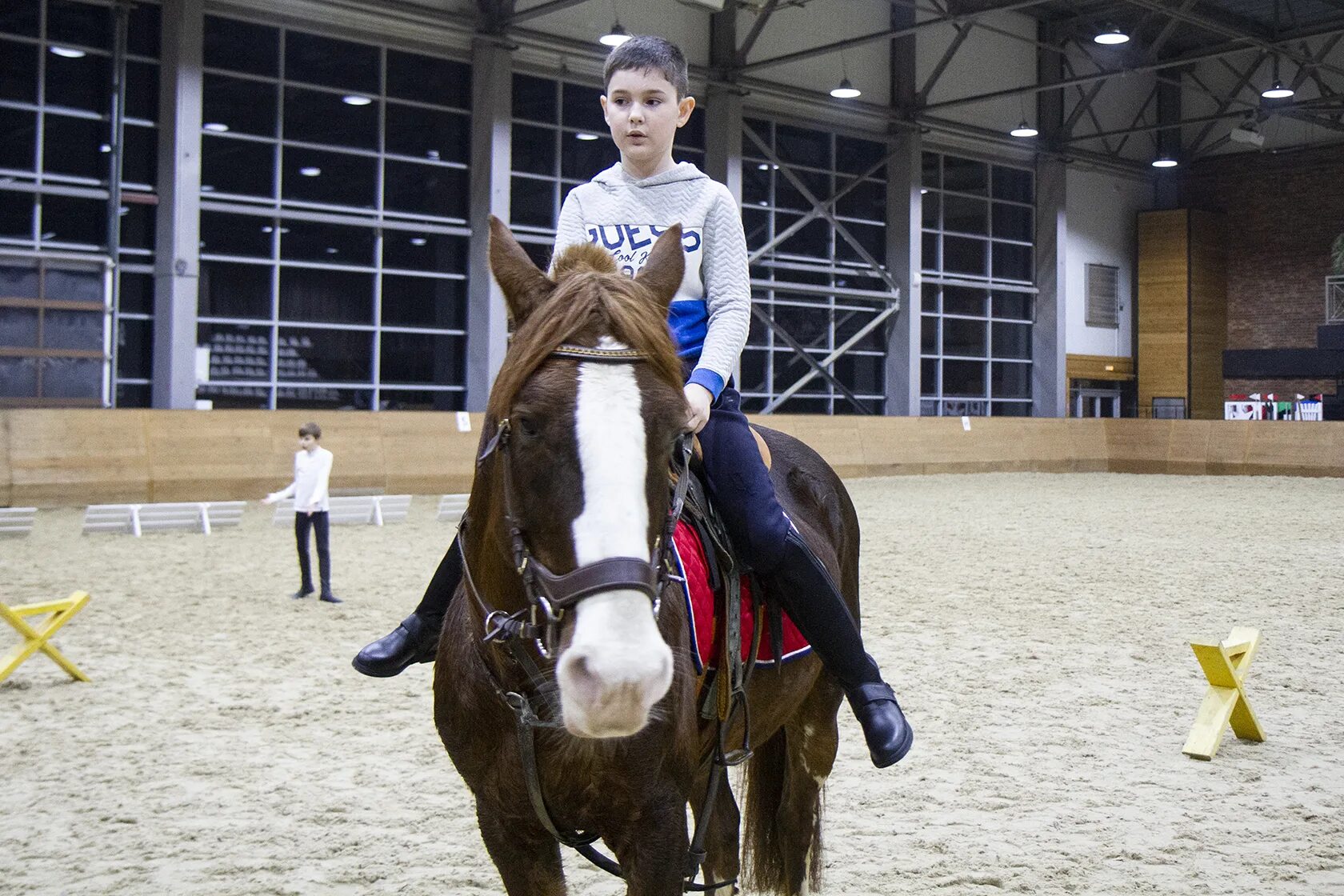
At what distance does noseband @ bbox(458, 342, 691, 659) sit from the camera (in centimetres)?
185

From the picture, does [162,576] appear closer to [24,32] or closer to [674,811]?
[674,811]

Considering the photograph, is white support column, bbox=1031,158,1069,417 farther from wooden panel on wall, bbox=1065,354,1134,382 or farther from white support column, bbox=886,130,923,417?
white support column, bbox=886,130,923,417

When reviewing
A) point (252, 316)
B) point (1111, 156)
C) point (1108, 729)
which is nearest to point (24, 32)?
point (252, 316)

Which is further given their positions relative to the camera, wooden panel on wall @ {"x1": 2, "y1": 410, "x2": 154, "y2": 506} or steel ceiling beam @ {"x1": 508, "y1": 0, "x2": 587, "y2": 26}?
steel ceiling beam @ {"x1": 508, "y1": 0, "x2": 587, "y2": 26}

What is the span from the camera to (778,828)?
12.2ft

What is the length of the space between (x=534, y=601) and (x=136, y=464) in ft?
50.2

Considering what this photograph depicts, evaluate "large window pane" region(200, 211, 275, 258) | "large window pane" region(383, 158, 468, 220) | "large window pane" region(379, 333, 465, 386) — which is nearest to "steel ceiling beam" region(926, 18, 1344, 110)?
"large window pane" region(383, 158, 468, 220)

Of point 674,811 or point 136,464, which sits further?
point 136,464

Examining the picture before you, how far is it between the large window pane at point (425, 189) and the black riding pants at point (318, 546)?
13057mm

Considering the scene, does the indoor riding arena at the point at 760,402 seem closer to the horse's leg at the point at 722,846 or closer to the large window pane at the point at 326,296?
the large window pane at the point at 326,296

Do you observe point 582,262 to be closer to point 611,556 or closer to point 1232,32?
point 611,556

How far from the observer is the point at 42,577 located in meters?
10.4

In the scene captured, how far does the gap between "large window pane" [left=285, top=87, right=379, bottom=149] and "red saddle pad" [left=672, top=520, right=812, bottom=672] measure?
66.0ft

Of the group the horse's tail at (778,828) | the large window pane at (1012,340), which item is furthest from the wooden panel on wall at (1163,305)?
the horse's tail at (778,828)
